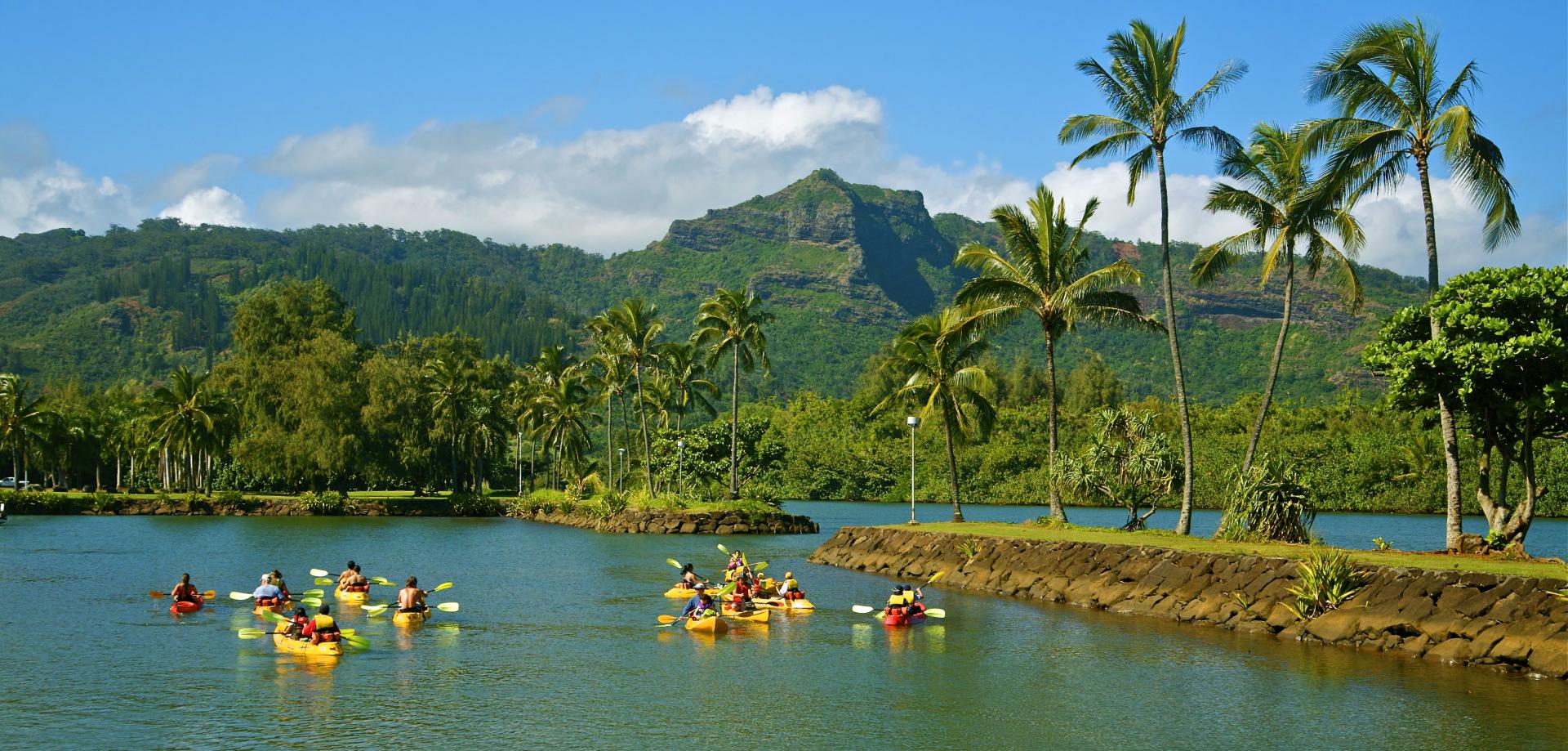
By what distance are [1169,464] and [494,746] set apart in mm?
33371

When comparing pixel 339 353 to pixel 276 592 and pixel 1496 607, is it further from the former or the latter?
pixel 1496 607

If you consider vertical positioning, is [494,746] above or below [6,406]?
below

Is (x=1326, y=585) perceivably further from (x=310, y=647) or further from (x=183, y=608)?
(x=183, y=608)

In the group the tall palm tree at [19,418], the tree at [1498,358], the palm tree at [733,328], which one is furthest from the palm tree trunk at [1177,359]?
the tall palm tree at [19,418]

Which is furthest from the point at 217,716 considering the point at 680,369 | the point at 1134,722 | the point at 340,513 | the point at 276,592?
the point at 340,513

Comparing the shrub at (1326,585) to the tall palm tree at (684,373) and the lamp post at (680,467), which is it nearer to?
the tall palm tree at (684,373)

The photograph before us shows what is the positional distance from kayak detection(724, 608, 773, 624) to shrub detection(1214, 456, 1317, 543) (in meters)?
14.0

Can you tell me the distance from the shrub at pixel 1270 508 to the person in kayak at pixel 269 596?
90.3 feet

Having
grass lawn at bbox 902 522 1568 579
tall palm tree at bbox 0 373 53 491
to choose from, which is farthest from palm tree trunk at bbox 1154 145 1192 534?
tall palm tree at bbox 0 373 53 491

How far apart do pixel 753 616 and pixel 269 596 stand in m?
13.6

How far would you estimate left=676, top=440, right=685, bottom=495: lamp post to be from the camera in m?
80.1

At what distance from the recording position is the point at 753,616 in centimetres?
3422

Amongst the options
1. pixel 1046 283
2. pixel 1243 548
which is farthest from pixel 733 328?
pixel 1243 548

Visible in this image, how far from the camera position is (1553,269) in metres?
28.0
